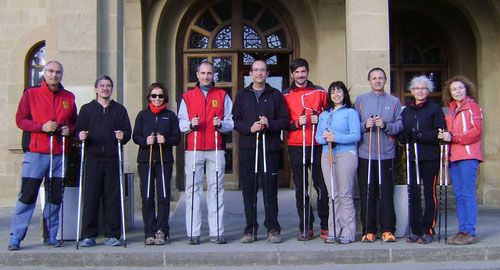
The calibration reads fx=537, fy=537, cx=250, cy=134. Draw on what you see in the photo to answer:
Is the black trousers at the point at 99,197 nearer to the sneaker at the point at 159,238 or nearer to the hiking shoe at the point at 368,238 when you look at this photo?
the sneaker at the point at 159,238

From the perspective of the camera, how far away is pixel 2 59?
1134 cm

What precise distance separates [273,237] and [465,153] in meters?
2.36

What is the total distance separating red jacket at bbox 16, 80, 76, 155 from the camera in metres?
5.95

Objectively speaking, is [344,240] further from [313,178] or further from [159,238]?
[159,238]

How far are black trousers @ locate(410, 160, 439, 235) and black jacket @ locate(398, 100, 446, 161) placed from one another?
4.7 inches

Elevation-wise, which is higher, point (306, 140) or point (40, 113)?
point (40, 113)

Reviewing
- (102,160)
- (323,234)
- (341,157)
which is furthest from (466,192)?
(102,160)

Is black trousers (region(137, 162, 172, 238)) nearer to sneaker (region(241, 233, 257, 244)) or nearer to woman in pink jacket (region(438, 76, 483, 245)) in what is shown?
sneaker (region(241, 233, 257, 244))

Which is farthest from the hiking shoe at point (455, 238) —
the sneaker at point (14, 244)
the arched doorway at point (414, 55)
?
the arched doorway at point (414, 55)

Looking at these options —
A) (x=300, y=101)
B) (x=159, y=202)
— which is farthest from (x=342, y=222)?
(x=159, y=202)

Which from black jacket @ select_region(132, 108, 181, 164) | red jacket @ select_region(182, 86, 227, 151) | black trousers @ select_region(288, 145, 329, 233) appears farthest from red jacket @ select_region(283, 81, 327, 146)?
black jacket @ select_region(132, 108, 181, 164)

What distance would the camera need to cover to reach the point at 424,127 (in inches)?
242

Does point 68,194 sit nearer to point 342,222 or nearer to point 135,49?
point 342,222

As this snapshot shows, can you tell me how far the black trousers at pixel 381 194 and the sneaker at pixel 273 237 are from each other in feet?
3.34
